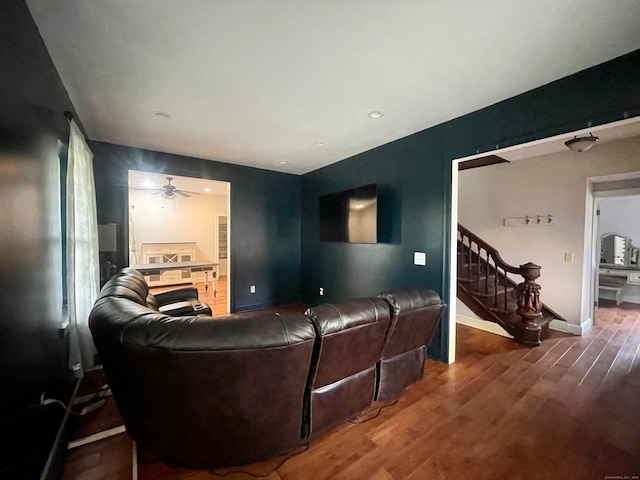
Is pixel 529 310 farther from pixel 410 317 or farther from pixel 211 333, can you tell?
pixel 211 333

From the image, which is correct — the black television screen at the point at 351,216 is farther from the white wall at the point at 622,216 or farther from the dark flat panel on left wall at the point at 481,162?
the white wall at the point at 622,216

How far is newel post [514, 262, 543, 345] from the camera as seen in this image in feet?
10.1

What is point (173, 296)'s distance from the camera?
300cm

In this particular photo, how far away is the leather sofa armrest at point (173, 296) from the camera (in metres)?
2.90

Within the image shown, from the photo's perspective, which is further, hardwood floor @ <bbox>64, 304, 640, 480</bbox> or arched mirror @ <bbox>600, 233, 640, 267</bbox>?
arched mirror @ <bbox>600, 233, 640, 267</bbox>

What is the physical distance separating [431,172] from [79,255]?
11.4ft

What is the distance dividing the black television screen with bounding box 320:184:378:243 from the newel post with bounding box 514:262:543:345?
6.51 ft

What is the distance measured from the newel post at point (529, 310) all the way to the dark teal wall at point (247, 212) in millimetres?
3541

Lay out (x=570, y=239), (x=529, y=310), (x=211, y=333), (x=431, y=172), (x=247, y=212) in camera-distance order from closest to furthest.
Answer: (x=211, y=333) → (x=431, y=172) → (x=529, y=310) → (x=570, y=239) → (x=247, y=212)

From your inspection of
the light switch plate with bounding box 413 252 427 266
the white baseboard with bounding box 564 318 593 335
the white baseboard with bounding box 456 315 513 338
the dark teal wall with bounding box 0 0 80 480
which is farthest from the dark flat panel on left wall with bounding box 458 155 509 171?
the dark teal wall with bounding box 0 0 80 480

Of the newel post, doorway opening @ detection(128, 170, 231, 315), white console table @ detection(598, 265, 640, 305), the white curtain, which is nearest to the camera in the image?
the white curtain

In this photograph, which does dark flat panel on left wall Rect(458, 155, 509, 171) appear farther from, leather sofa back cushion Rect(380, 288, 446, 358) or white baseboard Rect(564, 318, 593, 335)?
leather sofa back cushion Rect(380, 288, 446, 358)

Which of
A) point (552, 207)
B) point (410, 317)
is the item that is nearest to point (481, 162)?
point (552, 207)

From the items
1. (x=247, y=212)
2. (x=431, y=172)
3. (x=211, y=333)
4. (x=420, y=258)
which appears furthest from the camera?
(x=247, y=212)
